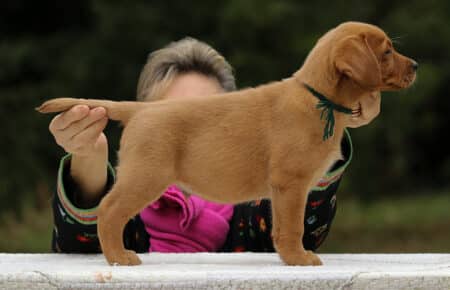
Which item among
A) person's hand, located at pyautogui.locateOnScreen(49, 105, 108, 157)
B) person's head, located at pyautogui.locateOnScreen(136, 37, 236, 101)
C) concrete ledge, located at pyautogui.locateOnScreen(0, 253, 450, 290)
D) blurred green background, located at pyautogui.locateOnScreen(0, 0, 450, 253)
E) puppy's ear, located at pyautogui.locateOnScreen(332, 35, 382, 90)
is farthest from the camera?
blurred green background, located at pyautogui.locateOnScreen(0, 0, 450, 253)

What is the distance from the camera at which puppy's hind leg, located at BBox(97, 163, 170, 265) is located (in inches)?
Result: 78.2

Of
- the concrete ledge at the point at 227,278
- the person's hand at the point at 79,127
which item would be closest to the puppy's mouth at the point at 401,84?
the concrete ledge at the point at 227,278

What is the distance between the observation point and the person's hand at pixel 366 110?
221cm

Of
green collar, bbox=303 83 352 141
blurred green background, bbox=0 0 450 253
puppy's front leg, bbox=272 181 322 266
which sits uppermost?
green collar, bbox=303 83 352 141

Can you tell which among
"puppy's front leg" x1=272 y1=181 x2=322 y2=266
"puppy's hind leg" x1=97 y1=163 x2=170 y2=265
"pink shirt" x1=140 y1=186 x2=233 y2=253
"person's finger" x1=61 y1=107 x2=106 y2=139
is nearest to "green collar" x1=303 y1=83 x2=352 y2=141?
"puppy's front leg" x1=272 y1=181 x2=322 y2=266

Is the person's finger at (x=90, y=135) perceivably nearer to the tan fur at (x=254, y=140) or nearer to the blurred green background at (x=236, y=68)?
the tan fur at (x=254, y=140)

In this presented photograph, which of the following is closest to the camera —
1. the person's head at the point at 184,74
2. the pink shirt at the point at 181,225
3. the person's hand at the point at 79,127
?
the person's hand at the point at 79,127

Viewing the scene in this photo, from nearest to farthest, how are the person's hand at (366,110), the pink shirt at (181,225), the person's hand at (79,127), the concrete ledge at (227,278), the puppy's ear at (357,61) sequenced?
the concrete ledge at (227,278) < the puppy's ear at (357,61) < the person's hand at (79,127) < the person's hand at (366,110) < the pink shirt at (181,225)

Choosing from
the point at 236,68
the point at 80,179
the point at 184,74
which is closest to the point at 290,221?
the point at 80,179

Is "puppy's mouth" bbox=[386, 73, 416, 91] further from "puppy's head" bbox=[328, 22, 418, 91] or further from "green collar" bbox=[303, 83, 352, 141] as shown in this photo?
"green collar" bbox=[303, 83, 352, 141]

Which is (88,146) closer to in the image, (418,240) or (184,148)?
(184,148)

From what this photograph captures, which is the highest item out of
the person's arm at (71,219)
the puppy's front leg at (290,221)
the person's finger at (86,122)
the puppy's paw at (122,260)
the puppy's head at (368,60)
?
the puppy's head at (368,60)

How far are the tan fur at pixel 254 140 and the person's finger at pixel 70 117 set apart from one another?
0.07 feet

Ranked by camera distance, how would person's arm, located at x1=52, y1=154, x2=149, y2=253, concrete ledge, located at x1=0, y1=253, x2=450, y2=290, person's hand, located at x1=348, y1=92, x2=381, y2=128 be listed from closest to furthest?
concrete ledge, located at x1=0, y1=253, x2=450, y2=290
person's hand, located at x1=348, y1=92, x2=381, y2=128
person's arm, located at x1=52, y1=154, x2=149, y2=253
